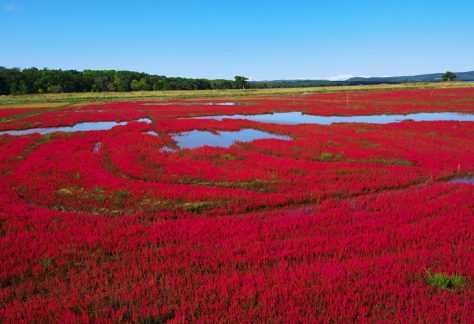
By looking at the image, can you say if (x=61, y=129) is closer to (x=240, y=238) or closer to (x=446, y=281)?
(x=240, y=238)

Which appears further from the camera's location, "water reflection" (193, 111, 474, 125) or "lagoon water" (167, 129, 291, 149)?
"water reflection" (193, 111, 474, 125)

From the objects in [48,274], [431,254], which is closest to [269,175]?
[431,254]

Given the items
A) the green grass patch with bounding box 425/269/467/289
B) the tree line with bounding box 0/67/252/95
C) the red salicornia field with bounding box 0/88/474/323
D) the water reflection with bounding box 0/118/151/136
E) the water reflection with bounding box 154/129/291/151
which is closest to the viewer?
the red salicornia field with bounding box 0/88/474/323

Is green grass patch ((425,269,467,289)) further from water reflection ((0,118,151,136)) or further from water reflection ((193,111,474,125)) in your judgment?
water reflection ((0,118,151,136))

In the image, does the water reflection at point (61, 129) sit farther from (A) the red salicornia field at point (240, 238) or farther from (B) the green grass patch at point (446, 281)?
(B) the green grass patch at point (446, 281)

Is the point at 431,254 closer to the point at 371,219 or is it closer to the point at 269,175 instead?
the point at 371,219

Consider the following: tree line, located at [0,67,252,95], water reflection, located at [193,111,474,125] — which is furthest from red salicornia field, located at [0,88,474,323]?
tree line, located at [0,67,252,95]

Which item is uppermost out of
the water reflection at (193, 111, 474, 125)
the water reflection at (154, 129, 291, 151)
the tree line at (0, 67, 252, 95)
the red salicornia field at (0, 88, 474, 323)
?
the tree line at (0, 67, 252, 95)

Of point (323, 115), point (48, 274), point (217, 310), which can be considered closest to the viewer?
point (217, 310)

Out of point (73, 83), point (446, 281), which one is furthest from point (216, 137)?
point (73, 83)
